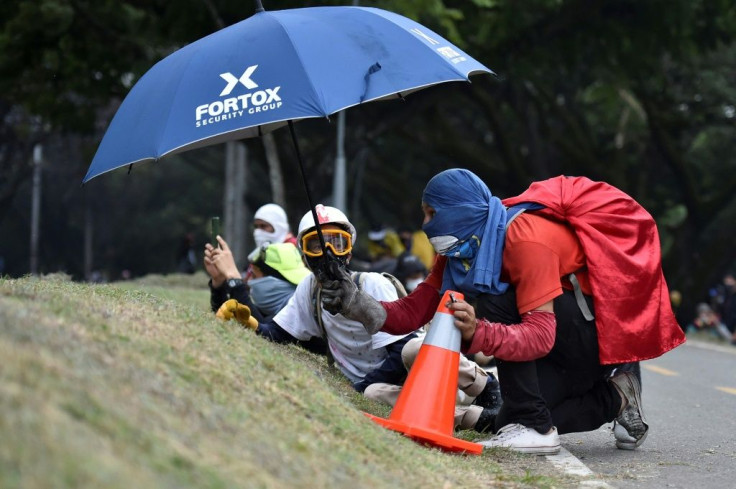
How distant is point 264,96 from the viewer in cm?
563

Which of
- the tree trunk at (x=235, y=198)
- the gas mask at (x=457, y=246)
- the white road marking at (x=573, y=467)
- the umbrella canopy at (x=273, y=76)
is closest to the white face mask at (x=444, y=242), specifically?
the gas mask at (x=457, y=246)

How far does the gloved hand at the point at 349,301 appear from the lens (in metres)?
6.27

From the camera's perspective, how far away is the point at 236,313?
6.80m

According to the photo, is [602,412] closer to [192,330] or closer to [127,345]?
[192,330]

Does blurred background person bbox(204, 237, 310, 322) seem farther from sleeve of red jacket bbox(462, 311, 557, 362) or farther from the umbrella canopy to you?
sleeve of red jacket bbox(462, 311, 557, 362)

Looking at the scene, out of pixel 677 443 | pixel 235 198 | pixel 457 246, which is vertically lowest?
pixel 677 443

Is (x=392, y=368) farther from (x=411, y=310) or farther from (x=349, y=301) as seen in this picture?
(x=349, y=301)

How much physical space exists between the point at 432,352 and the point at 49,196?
161 ft

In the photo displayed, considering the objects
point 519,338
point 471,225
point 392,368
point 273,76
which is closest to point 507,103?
point 392,368

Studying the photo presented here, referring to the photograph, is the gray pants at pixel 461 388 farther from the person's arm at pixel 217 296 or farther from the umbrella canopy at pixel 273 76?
the umbrella canopy at pixel 273 76

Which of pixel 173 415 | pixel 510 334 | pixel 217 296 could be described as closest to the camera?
pixel 173 415

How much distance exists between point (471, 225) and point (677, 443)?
208cm

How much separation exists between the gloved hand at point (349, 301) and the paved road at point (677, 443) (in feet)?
4.33

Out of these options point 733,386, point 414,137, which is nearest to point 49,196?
point 414,137
